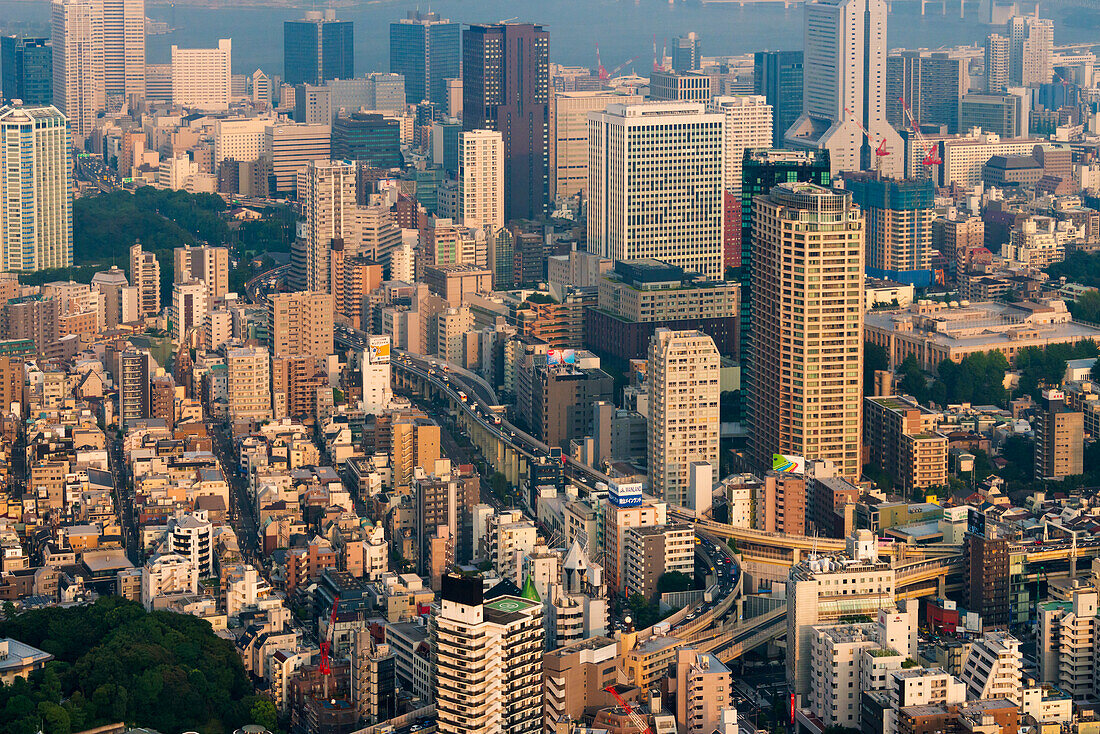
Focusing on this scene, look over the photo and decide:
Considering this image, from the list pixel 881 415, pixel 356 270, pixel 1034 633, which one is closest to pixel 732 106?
pixel 356 270

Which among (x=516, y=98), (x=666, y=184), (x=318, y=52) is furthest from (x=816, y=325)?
(x=318, y=52)

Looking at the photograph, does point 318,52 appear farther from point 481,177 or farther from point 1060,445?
point 1060,445

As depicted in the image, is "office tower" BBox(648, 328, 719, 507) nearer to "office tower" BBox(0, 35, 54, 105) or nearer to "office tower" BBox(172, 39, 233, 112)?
"office tower" BBox(0, 35, 54, 105)

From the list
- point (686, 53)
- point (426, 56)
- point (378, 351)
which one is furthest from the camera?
point (686, 53)

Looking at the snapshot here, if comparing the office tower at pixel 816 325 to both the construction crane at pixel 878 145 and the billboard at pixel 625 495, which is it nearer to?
the billboard at pixel 625 495

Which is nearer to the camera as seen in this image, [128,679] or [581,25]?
[128,679]

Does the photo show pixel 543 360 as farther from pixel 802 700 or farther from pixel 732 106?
pixel 732 106

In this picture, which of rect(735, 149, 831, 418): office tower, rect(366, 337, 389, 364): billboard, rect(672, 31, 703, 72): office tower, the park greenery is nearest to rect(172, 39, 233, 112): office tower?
rect(672, 31, 703, 72): office tower
